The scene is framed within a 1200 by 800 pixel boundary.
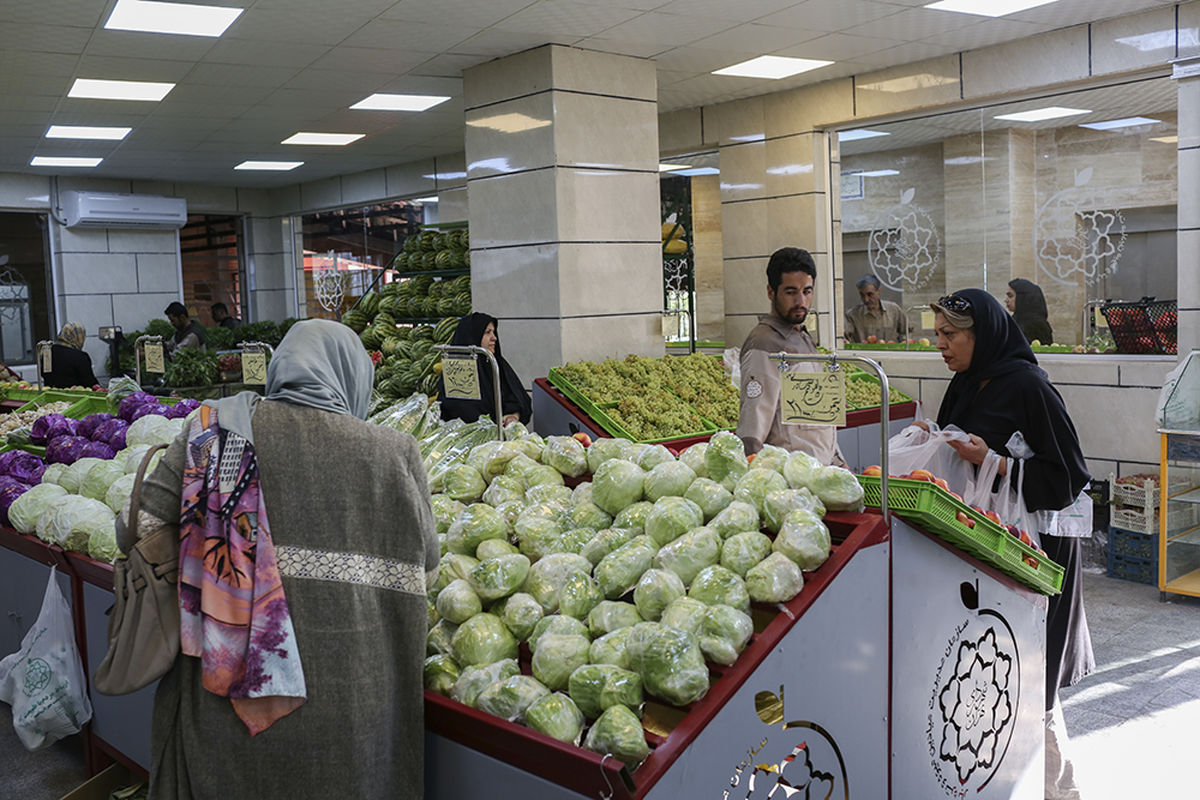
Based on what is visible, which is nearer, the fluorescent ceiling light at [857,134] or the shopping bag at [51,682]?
the shopping bag at [51,682]

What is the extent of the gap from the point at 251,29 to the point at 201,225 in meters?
9.54

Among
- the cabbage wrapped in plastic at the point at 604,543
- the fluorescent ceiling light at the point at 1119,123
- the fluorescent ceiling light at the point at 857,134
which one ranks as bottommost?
the cabbage wrapped in plastic at the point at 604,543

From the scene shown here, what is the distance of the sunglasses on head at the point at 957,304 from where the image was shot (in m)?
3.37

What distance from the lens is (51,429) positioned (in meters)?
4.91

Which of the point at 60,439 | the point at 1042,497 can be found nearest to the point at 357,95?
the point at 60,439

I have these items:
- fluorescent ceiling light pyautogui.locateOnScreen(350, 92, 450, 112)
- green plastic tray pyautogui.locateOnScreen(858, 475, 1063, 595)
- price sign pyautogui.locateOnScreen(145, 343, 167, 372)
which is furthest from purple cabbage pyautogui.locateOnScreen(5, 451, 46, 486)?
fluorescent ceiling light pyautogui.locateOnScreen(350, 92, 450, 112)

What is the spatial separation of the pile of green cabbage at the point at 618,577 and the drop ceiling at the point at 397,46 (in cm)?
393

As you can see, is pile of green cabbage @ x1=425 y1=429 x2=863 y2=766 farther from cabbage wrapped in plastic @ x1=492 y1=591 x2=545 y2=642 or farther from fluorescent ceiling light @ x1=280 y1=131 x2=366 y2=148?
fluorescent ceiling light @ x1=280 y1=131 x2=366 y2=148

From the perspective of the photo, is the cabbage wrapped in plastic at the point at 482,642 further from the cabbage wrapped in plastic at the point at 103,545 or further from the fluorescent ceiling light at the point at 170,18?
the fluorescent ceiling light at the point at 170,18

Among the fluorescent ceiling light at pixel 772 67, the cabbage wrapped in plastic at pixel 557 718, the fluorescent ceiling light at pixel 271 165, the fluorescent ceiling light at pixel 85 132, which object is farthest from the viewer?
the fluorescent ceiling light at pixel 271 165

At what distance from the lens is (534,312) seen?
7070mm

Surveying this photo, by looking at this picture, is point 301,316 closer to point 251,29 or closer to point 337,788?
point 251,29

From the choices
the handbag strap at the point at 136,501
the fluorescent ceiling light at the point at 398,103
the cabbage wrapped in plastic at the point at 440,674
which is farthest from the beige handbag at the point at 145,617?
the fluorescent ceiling light at the point at 398,103

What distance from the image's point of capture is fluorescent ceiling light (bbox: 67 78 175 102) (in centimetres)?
730
